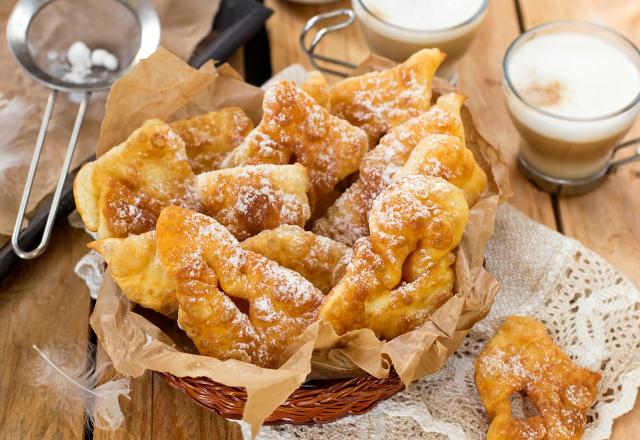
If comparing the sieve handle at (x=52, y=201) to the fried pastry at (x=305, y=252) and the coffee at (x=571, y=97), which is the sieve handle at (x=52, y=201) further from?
the coffee at (x=571, y=97)

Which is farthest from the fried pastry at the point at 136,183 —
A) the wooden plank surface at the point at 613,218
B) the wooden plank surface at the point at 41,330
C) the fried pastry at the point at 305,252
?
the wooden plank surface at the point at 613,218

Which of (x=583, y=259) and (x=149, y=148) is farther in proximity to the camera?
(x=583, y=259)

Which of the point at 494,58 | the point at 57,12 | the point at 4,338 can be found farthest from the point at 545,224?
the point at 57,12

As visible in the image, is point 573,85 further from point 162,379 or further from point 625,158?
point 162,379

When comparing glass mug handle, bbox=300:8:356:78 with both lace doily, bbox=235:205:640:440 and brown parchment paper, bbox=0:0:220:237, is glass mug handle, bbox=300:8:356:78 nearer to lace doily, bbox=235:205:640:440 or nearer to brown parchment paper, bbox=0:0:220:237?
brown parchment paper, bbox=0:0:220:237

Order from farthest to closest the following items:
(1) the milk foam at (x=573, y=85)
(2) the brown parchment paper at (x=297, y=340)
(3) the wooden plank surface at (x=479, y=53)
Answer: (3) the wooden plank surface at (x=479, y=53) → (1) the milk foam at (x=573, y=85) → (2) the brown parchment paper at (x=297, y=340)

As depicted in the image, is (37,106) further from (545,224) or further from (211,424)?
(545,224)

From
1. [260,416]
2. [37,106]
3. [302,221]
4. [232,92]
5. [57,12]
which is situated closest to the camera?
[260,416]
